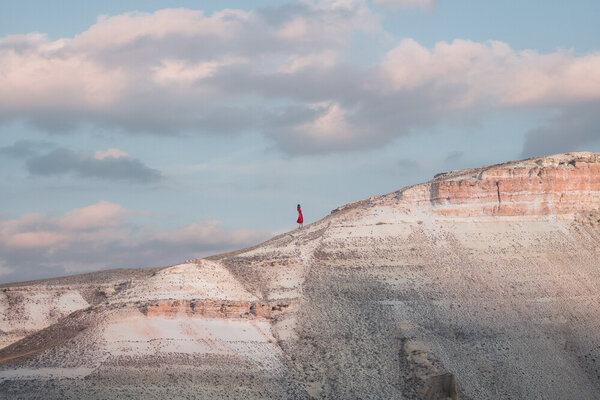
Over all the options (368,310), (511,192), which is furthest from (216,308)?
(511,192)

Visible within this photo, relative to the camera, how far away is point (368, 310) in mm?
53312

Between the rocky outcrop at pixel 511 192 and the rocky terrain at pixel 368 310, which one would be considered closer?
the rocky terrain at pixel 368 310

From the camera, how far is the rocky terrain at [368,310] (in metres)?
45.8

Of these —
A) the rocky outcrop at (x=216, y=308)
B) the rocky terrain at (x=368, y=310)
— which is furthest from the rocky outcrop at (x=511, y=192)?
the rocky outcrop at (x=216, y=308)

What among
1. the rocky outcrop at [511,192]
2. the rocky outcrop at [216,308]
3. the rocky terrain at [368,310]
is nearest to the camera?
the rocky terrain at [368,310]

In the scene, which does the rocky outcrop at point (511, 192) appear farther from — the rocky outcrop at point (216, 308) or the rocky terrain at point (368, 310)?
the rocky outcrop at point (216, 308)

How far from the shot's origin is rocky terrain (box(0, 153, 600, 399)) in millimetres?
45812

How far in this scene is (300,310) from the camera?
174 feet

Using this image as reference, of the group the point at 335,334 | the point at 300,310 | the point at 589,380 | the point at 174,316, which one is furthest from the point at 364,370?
the point at 589,380

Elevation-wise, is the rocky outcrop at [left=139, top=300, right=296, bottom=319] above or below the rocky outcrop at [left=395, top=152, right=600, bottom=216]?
below

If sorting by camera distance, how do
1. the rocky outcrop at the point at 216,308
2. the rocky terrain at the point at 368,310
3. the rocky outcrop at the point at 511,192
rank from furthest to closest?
1. the rocky outcrop at the point at 511,192
2. the rocky outcrop at the point at 216,308
3. the rocky terrain at the point at 368,310

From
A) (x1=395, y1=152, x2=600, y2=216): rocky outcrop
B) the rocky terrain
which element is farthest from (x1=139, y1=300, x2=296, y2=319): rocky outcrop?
(x1=395, y1=152, x2=600, y2=216): rocky outcrop

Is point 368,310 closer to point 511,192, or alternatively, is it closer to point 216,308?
point 216,308

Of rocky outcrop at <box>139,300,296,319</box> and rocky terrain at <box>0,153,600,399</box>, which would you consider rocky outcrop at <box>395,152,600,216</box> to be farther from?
rocky outcrop at <box>139,300,296,319</box>
